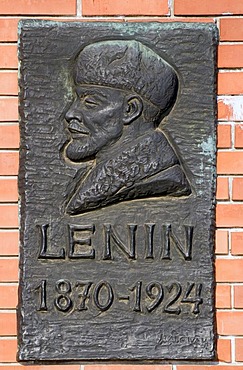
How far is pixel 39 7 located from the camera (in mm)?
3562

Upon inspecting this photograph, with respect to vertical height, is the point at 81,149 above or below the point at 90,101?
below

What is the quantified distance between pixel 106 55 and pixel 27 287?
2.91 ft

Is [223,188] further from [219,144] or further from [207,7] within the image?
[207,7]

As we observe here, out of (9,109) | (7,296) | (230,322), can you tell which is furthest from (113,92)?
(230,322)

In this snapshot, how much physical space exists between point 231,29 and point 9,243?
3.74 feet

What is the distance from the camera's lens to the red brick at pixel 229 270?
3570 mm

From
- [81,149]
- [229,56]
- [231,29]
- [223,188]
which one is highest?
[231,29]

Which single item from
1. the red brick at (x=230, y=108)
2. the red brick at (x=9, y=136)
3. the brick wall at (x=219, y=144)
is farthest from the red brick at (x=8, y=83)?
the red brick at (x=230, y=108)

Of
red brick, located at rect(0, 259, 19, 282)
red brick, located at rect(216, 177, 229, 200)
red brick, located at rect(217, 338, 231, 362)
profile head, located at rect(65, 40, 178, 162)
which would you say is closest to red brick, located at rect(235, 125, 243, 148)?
red brick, located at rect(216, 177, 229, 200)

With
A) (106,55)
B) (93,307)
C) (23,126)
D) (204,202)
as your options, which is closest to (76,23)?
(106,55)

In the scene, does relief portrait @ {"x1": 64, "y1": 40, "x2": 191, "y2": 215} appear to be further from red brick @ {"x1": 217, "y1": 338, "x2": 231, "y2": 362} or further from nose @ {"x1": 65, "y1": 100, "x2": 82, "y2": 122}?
red brick @ {"x1": 217, "y1": 338, "x2": 231, "y2": 362}

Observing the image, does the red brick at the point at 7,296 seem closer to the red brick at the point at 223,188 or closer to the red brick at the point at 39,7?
the red brick at the point at 223,188

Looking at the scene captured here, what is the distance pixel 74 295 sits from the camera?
352cm

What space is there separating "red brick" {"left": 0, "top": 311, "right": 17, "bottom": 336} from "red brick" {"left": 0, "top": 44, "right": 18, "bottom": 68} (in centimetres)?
91
